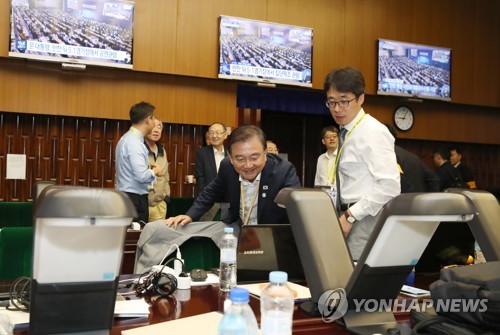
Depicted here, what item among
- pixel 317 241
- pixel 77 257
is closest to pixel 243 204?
pixel 317 241

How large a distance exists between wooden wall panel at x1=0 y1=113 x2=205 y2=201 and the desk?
4.20m

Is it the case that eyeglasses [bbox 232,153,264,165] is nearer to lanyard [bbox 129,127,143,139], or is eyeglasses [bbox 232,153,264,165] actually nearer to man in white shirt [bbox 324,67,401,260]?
man in white shirt [bbox 324,67,401,260]

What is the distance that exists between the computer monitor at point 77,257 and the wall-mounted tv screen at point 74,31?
4.44 meters

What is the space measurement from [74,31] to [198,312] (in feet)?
14.6

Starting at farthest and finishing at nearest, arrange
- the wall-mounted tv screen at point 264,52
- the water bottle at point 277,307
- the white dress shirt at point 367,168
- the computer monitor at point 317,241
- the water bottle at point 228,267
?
the wall-mounted tv screen at point 264,52 → the white dress shirt at point 367,168 → the water bottle at point 228,267 → the computer monitor at point 317,241 → the water bottle at point 277,307

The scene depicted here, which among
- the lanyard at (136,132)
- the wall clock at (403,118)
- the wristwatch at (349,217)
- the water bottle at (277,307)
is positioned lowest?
the water bottle at (277,307)

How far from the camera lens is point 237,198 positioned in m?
2.60

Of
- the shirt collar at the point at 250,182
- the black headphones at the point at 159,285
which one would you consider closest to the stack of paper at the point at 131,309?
the black headphones at the point at 159,285

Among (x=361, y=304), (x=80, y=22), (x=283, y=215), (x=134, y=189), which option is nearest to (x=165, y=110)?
(x=80, y=22)

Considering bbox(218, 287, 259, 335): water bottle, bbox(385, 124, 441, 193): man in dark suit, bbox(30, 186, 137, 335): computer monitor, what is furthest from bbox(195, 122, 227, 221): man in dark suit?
bbox(218, 287, 259, 335): water bottle

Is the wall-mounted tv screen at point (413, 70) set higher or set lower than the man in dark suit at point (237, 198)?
higher

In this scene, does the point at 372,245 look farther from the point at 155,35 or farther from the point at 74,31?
the point at 155,35

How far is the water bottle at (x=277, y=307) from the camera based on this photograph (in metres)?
1.12

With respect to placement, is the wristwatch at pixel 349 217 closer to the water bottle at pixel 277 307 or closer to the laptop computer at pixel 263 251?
the laptop computer at pixel 263 251
